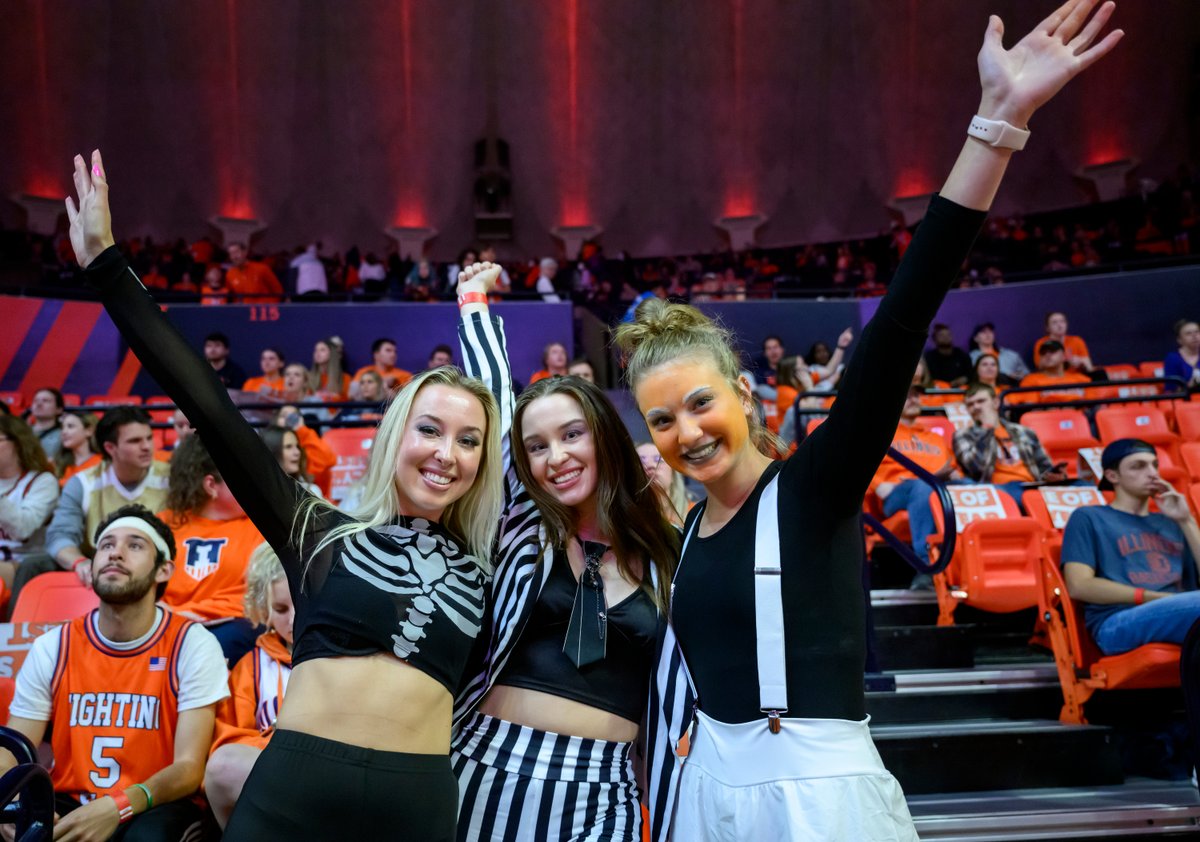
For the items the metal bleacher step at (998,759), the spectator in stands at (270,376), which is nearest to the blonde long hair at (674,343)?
the metal bleacher step at (998,759)

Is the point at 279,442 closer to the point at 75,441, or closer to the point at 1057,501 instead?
the point at 75,441

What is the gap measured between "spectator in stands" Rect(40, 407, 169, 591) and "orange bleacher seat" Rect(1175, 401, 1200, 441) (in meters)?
6.28

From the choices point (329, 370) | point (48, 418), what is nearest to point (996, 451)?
point (329, 370)

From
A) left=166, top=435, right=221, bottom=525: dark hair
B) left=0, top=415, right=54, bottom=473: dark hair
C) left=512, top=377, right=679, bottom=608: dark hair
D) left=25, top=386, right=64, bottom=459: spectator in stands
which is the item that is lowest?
left=512, top=377, right=679, bottom=608: dark hair

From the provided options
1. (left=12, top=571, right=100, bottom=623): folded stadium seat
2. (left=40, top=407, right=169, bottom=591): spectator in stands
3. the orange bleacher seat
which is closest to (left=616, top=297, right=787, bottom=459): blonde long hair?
(left=12, top=571, right=100, bottom=623): folded stadium seat

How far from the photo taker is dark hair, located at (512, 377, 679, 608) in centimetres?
197

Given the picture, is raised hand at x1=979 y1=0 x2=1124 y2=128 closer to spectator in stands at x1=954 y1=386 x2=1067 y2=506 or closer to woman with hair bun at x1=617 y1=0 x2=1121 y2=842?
woman with hair bun at x1=617 y1=0 x2=1121 y2=842

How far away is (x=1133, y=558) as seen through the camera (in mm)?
3562

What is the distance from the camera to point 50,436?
6.18 m

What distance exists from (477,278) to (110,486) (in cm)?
279

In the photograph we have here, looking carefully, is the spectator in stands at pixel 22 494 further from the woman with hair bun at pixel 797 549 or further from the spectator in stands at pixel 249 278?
the spectator in stands at pixel 249 278

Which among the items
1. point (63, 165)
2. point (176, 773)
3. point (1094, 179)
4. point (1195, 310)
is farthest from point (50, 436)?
point (1094, 179)

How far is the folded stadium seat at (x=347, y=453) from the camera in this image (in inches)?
223

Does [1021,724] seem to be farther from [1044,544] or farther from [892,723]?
[1044,544]
